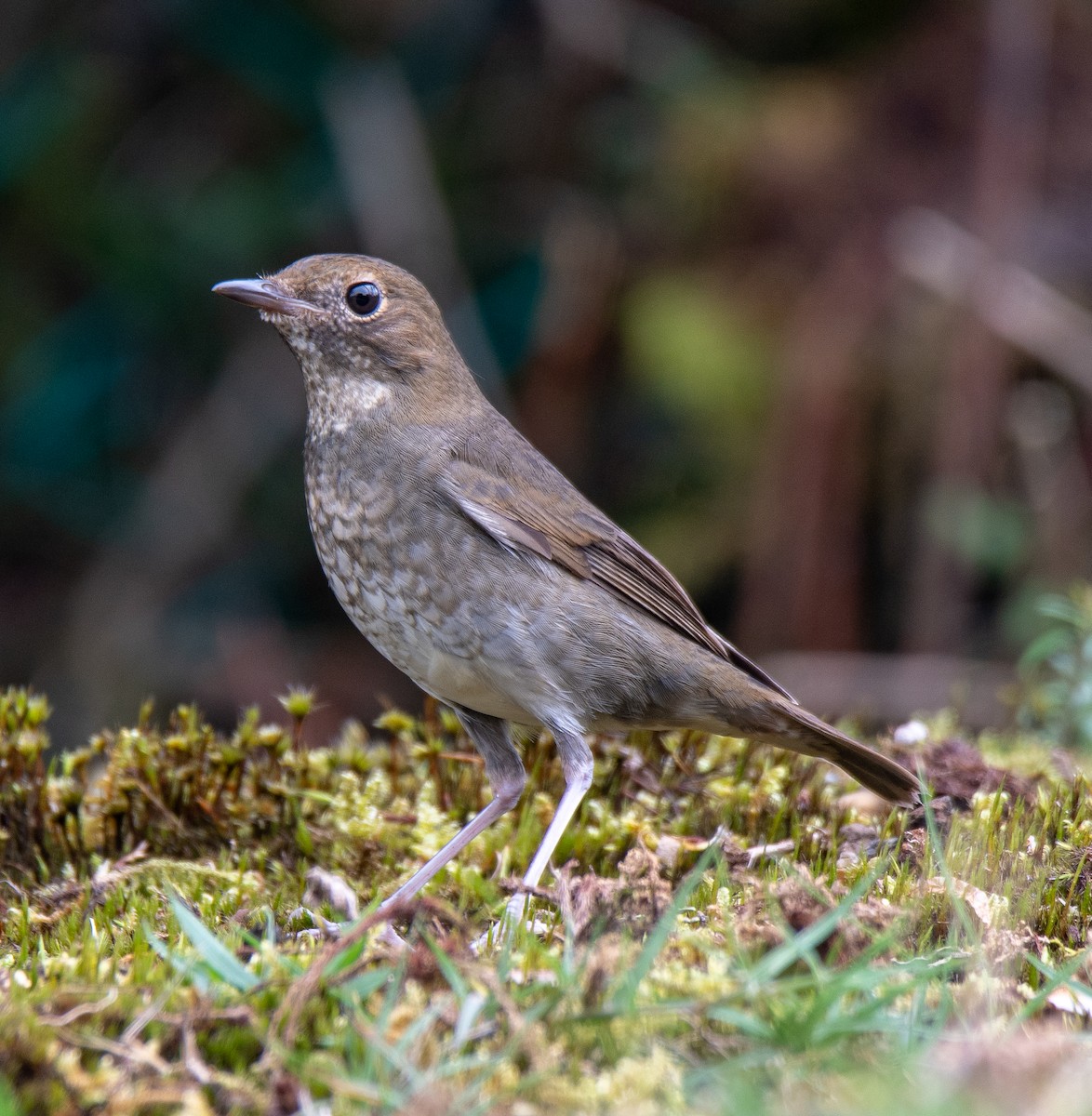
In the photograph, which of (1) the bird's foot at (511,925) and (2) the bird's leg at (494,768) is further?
(2) the bird's leg at (494,768)

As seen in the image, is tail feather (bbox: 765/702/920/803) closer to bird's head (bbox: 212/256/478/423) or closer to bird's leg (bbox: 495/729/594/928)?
bird's leg (bbox: 495/729/594/928)

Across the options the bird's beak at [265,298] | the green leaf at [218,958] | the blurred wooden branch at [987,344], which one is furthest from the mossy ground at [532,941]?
the blurred wooden branch at [987,344]

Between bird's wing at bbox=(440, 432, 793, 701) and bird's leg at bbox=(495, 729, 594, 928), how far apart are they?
589 millimetres

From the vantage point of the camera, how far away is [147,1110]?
244cm

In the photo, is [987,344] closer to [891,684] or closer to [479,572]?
[891,684]

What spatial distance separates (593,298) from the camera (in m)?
9.66

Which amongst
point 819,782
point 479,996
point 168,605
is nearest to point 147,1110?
point 479,996

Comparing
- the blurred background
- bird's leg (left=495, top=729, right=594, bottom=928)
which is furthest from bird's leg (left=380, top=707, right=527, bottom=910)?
the blurred background

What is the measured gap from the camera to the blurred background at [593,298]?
338 inches

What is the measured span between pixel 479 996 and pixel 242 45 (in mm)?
8410

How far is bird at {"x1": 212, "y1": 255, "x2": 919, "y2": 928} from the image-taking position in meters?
4.32

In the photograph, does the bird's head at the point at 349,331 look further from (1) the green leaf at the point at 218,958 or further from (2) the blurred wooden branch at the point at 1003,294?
(2) the blurred wooden branch at the point at 1003,294

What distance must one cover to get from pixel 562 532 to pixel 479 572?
0.42m

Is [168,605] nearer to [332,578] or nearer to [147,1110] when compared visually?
[332,578]
